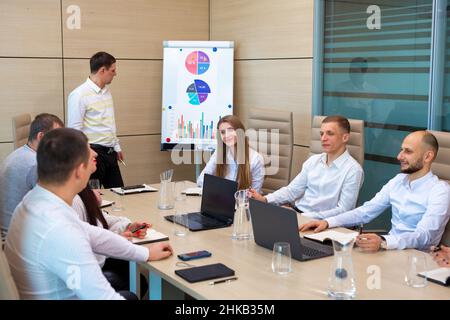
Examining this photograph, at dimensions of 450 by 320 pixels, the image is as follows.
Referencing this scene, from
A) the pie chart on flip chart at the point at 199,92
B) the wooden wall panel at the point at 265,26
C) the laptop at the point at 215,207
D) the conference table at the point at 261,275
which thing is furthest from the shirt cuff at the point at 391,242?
the pie chart on flip chart at the point at 199,92

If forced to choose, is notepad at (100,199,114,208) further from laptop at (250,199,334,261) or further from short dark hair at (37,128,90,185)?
short dark hair at (37,128,90,185)

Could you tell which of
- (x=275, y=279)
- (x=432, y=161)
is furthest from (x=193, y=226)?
(x=432, y=161)

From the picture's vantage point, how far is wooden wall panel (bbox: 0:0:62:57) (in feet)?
18.2

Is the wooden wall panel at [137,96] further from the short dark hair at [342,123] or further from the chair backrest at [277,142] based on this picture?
the short dark hair at [342,123]

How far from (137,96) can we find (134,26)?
740 millimetres

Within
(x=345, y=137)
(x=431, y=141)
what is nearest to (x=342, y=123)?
(x=345, y=137)

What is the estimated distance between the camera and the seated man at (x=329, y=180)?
4.08 meters

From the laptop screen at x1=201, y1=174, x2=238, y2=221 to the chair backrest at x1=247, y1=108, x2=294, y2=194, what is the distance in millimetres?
1545

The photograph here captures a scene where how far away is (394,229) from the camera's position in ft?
11.7

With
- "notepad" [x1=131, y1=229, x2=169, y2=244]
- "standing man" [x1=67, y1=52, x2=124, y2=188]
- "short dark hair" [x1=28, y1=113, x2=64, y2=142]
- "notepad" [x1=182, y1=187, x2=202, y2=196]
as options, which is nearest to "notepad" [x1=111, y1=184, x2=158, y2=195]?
"notepad" [x1=182, y1=187, x2=202, y2=196]

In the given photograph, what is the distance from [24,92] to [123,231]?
3.07m

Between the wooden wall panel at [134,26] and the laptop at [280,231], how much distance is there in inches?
147

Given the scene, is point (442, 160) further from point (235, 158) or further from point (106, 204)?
point (106, 204)

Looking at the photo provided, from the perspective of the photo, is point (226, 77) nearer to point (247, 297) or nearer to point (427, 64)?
point (427, 64)
